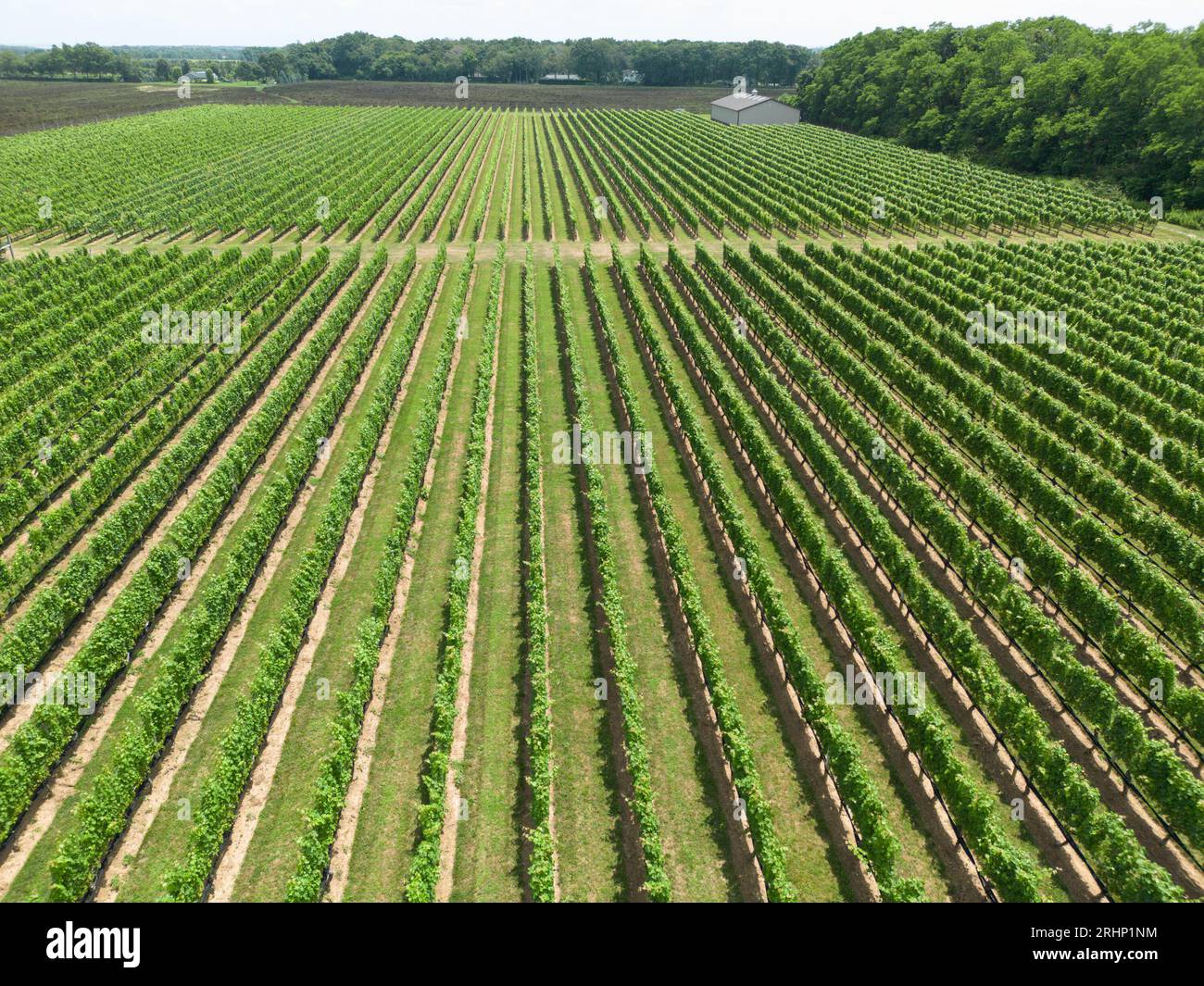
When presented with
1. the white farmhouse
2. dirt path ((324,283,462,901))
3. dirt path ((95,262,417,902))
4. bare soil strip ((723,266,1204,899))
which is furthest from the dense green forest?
dirt path ((95,262,417,902))

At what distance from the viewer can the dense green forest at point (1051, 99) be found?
8606cm

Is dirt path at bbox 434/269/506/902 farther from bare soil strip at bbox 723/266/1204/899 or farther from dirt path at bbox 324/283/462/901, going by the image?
bare soil strip at bbox 723/266/1204/899

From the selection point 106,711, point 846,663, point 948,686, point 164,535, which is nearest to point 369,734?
point 106,711

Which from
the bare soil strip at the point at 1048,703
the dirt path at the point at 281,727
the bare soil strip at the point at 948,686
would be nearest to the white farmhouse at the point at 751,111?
the bare soil strip at the point at 948,686

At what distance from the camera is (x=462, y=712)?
75.5ft

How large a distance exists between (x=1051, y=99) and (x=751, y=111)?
72.8 metres

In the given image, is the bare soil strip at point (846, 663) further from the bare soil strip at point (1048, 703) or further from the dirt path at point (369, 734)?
the dirt path at point (369, 734)

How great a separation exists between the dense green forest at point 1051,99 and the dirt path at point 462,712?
9759 centimetres

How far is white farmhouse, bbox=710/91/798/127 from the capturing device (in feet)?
522

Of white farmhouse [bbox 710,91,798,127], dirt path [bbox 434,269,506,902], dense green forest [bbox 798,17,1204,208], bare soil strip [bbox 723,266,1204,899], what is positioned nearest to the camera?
dirt path [bbox 434,269,506,902]

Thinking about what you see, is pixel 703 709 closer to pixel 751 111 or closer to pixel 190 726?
pixel 190 726

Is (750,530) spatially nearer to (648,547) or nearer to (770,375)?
(648,547)

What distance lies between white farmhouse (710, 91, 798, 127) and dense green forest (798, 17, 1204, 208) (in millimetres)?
14270

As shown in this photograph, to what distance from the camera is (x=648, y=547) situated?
1208 inches
